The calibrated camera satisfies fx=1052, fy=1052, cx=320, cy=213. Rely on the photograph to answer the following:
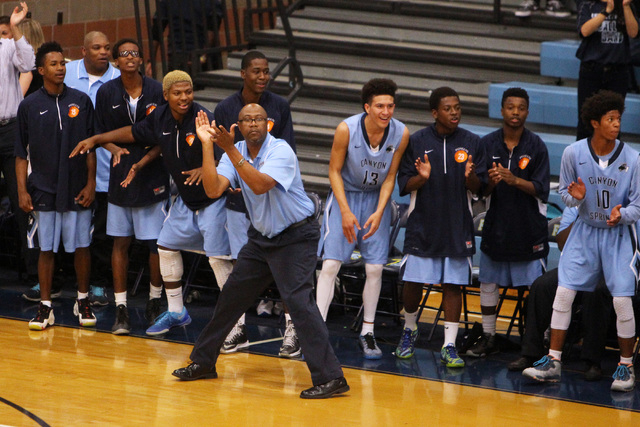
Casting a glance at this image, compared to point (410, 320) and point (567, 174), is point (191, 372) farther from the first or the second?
point (567, 174)

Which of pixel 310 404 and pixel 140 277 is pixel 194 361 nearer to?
pixel 310 404

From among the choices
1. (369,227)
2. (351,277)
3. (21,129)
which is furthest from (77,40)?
(369,227)

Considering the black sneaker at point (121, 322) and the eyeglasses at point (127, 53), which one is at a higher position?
the eyeglasses at point (127, 53)

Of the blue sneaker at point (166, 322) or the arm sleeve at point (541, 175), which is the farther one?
the blue sneaker at point (166, 322)

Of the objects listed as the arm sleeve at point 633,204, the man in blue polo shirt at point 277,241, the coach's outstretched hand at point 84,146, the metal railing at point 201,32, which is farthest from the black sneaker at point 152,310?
the metal railing at point 201,32

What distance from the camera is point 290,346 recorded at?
6625 mm

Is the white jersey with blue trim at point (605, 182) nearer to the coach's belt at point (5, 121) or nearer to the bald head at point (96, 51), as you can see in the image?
the bald head at point (96, 51)

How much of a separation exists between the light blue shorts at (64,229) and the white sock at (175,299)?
0.71 meters

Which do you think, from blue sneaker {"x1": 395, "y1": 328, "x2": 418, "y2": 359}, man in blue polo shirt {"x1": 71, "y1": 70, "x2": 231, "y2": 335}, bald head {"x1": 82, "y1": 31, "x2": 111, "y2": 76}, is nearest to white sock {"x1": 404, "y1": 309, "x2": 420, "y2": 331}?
blue sneaker {"x1": 395, "y1": 328, "x2": 418, "y2": 359}

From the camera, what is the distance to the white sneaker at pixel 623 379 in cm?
604

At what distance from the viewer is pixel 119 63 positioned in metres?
7.10

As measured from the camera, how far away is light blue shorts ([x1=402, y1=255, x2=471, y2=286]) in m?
6.55

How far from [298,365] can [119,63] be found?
93.9 inches

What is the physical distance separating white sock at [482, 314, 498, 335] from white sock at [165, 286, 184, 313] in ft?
6.66
